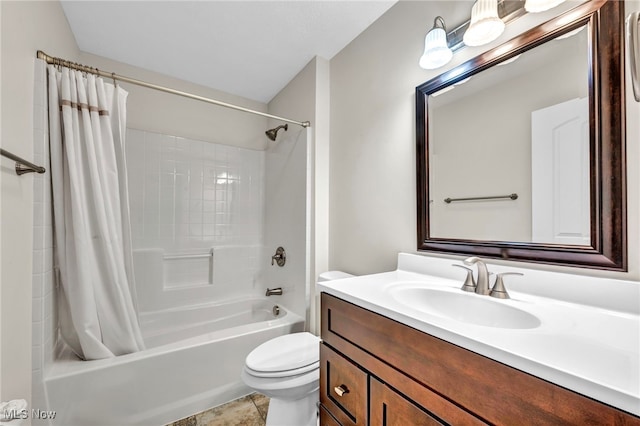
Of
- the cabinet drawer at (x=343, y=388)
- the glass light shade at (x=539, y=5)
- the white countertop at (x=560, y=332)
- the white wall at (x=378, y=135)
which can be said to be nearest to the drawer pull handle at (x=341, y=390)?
the cabinet drawer at (x=343, y=388)

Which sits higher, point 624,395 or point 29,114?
point 29,114

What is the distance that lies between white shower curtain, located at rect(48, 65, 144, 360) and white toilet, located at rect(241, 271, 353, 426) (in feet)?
2.51

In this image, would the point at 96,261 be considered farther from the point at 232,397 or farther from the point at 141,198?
the point at 232,397

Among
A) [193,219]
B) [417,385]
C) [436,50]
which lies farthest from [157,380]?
[436,50]

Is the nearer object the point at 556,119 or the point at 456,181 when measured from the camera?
the point at 556,119

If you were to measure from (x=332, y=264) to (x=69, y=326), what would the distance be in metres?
1.50

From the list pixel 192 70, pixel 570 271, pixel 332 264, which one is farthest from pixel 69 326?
pixel 570 271

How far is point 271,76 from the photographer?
7.07 ft

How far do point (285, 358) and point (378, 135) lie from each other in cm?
130

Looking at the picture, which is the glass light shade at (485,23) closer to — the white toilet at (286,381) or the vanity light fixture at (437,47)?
the vanity light fixture at (437,47)

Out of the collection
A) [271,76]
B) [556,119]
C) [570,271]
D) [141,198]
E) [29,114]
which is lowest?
[570,271]

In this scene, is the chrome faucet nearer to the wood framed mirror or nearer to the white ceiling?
the wood framed mirror

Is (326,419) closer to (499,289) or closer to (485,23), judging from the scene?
(499,289)

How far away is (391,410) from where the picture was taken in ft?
2.38
